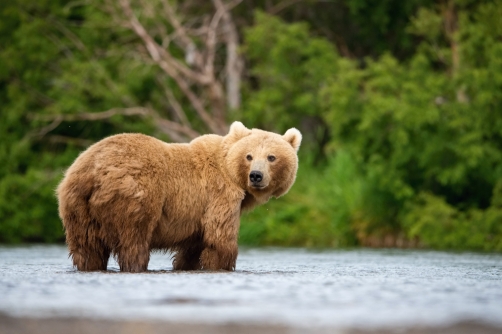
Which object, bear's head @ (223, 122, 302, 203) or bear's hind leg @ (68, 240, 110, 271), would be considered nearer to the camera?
bear's hind leg @ (68, 240, 110, 271)

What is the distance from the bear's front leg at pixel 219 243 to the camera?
8062 millimetres

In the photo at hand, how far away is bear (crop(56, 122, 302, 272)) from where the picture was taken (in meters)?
7.55

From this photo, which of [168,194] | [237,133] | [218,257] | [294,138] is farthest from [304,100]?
[168,194]

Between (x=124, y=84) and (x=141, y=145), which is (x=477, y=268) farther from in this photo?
(x=124, y=84)

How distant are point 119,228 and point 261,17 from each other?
13.0 meters

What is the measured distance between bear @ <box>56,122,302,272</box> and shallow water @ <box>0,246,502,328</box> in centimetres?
28

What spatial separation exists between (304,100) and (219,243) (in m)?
11.4

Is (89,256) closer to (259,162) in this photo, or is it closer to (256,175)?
(256,175)

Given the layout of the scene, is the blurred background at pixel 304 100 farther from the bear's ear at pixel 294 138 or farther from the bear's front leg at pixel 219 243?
the bear's front leg at pixel 219 243

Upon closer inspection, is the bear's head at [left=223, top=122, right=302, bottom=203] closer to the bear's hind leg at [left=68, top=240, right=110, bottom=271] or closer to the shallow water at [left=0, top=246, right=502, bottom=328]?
the shallow water at [left=0, top=246, right=502, bottom=328]

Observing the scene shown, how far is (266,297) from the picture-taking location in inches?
234

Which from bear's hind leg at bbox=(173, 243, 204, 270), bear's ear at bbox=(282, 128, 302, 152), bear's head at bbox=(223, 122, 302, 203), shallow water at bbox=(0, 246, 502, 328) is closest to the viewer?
shallow water at bbox=(0, 246, 502, 328)

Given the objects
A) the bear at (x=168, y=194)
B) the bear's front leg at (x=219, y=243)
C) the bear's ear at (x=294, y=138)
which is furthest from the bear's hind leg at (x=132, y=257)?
the bear's ear at (x=294, y=138)

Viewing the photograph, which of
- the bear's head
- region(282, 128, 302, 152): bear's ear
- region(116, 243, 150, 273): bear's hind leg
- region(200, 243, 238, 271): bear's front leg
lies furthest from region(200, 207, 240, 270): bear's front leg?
region(282, 128, 302, 152): bear's ear
